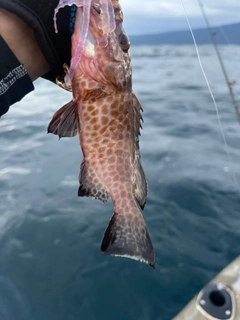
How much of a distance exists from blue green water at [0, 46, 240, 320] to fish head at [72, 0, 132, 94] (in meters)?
2.19

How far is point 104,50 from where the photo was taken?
1431 millimetres

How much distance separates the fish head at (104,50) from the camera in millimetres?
1332

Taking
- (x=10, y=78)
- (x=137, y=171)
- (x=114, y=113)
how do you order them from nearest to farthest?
(x=10, y=78), (x=114, y=113), (x=137, y=171)

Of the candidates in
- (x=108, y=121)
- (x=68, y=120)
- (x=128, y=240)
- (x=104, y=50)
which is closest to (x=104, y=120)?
(x=108, y=121)

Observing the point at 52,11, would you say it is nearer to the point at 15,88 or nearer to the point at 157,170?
the point at 15,88

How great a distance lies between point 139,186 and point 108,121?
0.37m

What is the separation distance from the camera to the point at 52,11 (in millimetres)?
1419

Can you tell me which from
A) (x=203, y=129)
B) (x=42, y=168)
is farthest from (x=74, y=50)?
(x=203, y=129)

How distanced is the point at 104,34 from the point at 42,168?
3797mm

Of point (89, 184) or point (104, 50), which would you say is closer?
point (104, 50)

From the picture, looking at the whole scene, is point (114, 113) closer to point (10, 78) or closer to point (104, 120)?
point (104, 120)

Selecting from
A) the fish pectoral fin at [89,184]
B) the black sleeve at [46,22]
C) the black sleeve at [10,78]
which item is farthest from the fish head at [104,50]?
the fish pectoral fin at [89,184]

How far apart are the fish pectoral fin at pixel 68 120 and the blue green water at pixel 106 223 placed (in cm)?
202

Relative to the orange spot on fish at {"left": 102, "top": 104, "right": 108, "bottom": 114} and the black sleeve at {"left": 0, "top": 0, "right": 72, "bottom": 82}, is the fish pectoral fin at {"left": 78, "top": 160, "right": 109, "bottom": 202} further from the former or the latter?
the black sleeve at {"left": 0, "top": 0, "right": 72, "bottom": 82}
